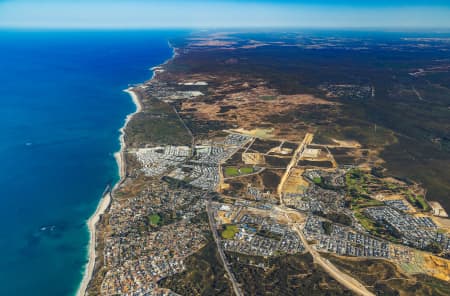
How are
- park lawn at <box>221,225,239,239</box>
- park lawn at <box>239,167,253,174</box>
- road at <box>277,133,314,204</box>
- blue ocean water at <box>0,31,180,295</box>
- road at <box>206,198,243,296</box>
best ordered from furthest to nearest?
park lawn at <box>239,167,253,174</box> → road at <box>277,133,314,204</box> → park lawn at <box>221,225,239,239</box> → blue ocean water at <box>0,31,180,295</box> → road at <box>206,198,243,296</box>

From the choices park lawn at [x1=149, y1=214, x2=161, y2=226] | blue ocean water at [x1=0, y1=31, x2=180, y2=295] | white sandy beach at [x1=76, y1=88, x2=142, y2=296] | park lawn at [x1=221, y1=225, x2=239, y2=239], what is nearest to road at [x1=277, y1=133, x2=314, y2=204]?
park lawn at [x1=221, y1=225, x2=239, y2=239]

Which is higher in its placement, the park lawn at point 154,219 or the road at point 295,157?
the road at point 295,157

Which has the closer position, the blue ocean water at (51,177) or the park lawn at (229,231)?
the blue ocean water at (51,177)

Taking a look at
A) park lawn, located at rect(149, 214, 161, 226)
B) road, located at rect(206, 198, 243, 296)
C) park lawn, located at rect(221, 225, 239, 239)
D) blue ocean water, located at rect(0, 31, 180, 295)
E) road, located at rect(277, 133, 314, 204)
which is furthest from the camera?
road, located at rect(277, 133, 314, 204)

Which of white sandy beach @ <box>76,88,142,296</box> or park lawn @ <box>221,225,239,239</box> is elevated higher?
park lawn @ <box>221,225,239,239</box>

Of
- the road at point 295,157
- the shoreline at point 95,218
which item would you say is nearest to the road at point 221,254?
the road at point 295,157

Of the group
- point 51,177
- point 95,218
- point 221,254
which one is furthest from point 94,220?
point 221,254

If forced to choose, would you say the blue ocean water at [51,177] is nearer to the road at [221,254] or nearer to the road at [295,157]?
the road at [221,254]

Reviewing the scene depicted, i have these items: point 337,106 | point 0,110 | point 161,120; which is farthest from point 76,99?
point 337,106

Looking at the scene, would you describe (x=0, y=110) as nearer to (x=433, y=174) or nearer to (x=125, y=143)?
(x=125, y=143)

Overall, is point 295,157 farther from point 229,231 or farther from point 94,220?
point 94,220

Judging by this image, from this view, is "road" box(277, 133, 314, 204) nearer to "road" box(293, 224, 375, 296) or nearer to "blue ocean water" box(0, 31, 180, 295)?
"road" box(293, 224, 375, 296)
